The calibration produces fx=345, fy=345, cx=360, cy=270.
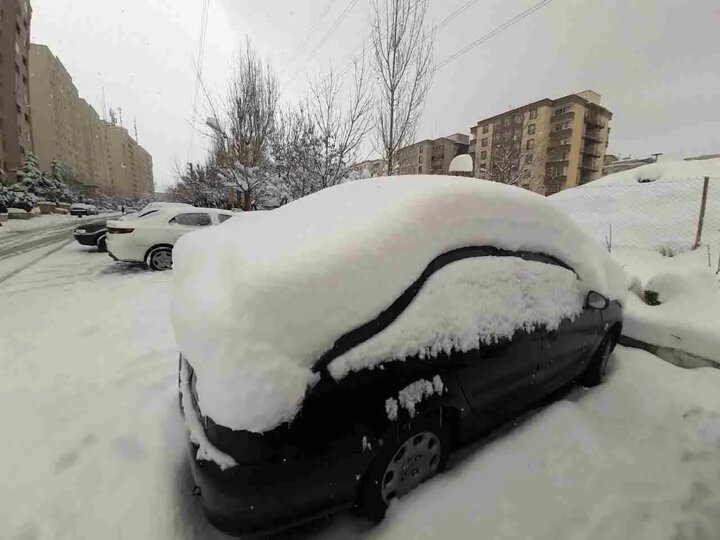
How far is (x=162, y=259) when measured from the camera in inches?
280

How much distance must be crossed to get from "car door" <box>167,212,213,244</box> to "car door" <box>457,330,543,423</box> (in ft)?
22.5

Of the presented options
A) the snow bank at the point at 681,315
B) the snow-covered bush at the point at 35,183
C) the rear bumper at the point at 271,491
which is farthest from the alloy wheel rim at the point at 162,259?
the snow-covered bush at the point at 35,183

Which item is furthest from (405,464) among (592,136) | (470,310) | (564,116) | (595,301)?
(592,136)

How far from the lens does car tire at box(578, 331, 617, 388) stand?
2.79 meters

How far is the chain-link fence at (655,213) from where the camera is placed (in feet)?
20.9

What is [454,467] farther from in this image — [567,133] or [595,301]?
[567,133]

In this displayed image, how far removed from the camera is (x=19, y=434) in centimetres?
225

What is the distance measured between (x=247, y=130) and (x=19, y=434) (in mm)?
12267

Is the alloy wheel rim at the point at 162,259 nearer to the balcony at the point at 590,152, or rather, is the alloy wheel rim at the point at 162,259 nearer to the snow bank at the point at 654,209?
the snow bank at the point at 654,209

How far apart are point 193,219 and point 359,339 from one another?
7.15 m

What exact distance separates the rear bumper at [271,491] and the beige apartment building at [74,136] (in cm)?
5967

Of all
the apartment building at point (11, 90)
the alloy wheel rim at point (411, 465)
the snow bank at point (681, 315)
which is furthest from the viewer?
the apartment building at point (11, 90)

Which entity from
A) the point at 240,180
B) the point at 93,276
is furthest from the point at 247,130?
the point at 93,276

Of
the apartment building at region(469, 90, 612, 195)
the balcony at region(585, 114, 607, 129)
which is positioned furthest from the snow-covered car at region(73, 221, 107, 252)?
the balcony at region(585, 114, 607, 129)
